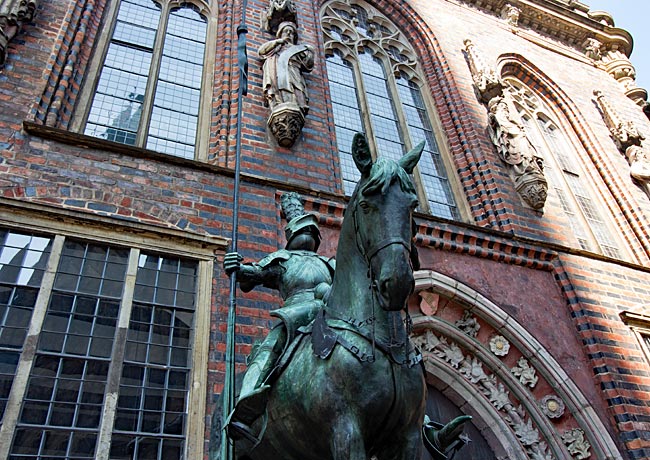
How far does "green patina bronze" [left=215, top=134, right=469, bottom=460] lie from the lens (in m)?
2.44

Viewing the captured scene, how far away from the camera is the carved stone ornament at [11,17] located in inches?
227

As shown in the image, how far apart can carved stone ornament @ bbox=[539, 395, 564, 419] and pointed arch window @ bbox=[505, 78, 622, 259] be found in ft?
9.86

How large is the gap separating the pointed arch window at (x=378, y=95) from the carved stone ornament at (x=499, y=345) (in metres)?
2.03

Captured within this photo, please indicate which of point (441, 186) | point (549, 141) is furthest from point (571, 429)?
point (549, 141)

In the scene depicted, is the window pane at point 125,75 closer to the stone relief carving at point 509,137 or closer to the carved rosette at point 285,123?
the carved rosette at point 285,123

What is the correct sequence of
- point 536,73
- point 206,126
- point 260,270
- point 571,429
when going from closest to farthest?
point 260,270 < point 571,429 < point 206,126 < point 536,73

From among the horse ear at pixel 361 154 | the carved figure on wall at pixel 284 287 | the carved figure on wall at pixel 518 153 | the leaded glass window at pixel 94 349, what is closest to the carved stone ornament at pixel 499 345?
the carved figure on wall at pixel 518 153

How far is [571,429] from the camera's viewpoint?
19.4 feet

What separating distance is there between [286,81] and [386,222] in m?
4.78

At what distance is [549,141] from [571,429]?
602 cm

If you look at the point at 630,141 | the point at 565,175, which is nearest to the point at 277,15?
the point at 565,175

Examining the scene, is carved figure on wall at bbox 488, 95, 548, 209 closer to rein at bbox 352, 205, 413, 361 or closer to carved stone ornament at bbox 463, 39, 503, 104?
carved stone ornament at bbox 463, 39, 503, 104

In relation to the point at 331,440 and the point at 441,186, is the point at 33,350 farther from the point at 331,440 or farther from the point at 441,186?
the point at 441,186

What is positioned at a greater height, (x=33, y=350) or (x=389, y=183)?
(x=33, y=350)
